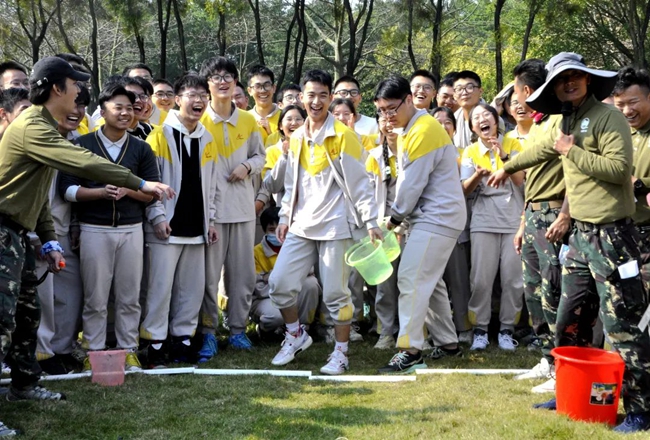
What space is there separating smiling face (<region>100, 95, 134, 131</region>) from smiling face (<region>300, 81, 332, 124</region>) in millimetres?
1376

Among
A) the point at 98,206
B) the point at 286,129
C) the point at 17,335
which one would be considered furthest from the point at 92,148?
the point at 286,129

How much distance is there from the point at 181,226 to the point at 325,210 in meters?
1.21

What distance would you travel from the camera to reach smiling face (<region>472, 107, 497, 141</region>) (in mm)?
6855

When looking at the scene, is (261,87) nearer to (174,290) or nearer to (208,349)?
(174,290)

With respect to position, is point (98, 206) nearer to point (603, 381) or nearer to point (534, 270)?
point (534, 270)

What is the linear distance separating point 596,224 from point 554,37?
26.8m

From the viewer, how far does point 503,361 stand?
6.41 metres

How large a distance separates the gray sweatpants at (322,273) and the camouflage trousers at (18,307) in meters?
1.97

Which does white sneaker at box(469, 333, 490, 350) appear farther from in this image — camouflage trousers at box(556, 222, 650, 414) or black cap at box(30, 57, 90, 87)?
black cap at box(30, 57, 90, 87)

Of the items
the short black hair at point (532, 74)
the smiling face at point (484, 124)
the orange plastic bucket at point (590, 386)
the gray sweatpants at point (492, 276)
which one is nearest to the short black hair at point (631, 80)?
the short black hair at point (532, 74)

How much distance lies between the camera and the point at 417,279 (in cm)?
607

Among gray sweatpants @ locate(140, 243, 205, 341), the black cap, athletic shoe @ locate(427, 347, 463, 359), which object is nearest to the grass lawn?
gray sweatpants @ locate(140, 243, 205, 341)

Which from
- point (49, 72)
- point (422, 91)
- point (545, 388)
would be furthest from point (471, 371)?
point (49, 72)

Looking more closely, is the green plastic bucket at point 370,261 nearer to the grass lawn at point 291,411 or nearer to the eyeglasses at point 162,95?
the grass lawn at point 291,411
